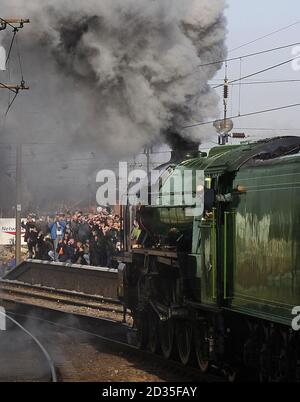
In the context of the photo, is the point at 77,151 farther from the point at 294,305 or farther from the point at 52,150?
the point at 294,305

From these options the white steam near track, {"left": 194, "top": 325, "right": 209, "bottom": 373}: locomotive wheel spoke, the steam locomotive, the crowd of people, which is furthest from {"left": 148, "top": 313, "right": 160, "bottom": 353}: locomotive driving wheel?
the crowd of people

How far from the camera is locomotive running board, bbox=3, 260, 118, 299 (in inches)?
734

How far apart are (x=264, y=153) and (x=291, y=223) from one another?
160 centimetres

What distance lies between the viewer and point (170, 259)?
10.3 m

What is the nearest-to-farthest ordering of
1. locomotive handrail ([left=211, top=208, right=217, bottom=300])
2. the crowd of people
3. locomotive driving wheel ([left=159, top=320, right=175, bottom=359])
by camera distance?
locomotive handrail ([left=211, top=208, right=217, bottom=300]) < locomotive driving wheel ([left=159, top=320, right=175, bottom=359]) < the crowd of people

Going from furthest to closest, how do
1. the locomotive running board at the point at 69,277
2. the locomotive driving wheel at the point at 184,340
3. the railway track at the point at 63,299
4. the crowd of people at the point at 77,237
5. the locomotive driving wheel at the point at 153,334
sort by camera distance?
1. the locomotive running board at the point at 69,277
2. the crowd of people at the point at 77,237
3. the railway track at the point at 63,299
4. the locomotive driving wheel at the point at 153,334
5. the locomotive driving wheel at the point at 184,340

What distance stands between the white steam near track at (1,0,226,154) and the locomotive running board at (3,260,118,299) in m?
5.84

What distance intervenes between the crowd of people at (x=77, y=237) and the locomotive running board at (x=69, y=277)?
29 centimetres

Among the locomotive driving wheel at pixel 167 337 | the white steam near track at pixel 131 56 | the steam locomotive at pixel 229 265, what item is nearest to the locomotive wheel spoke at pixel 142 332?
the steam locomotive at pixel 229 265

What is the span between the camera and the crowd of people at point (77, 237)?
18.5 metres

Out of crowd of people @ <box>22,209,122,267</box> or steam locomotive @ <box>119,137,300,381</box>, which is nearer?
steam locomotive @ <box>119,137,300,381</box>

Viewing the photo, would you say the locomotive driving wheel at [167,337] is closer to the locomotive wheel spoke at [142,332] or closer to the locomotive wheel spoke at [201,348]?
the locomotive wheel spoke at [142,332]

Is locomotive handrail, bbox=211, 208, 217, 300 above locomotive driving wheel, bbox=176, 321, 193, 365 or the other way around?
above

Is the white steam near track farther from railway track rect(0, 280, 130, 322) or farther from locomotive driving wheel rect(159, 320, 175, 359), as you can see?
railway track rect(0, 280, 130, 322)
